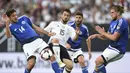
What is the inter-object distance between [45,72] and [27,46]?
685 centimetres

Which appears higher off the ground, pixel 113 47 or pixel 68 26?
pixel 68 26

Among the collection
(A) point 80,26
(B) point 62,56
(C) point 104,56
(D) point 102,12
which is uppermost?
(D) point 102,12

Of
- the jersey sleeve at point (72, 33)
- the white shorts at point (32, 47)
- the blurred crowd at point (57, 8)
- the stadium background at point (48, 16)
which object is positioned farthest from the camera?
the blurred crowd at point (57, 8)

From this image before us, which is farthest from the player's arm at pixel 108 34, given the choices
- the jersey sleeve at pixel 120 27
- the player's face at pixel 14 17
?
the player's face at pixel 14 17

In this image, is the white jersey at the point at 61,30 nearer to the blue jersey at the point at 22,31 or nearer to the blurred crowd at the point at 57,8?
the blue jersey at the point at 22,31

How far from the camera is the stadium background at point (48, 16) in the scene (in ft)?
70.8

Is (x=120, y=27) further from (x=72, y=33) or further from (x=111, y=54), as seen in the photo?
(x=72, y=33)

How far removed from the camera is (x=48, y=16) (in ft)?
77.3

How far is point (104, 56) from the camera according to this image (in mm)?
14000

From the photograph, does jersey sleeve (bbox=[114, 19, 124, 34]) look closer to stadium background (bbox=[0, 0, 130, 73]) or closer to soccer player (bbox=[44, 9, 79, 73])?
soccer player (bbox=[44, 9, 79, 73])

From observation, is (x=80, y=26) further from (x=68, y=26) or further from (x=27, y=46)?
(x=27, y=46)

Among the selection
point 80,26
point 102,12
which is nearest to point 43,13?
point 102,12

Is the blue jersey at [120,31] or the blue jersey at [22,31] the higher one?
the blue jersey at [22,31]

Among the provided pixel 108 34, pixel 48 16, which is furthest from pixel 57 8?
pixel 108 34
